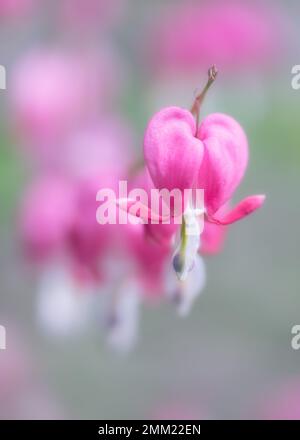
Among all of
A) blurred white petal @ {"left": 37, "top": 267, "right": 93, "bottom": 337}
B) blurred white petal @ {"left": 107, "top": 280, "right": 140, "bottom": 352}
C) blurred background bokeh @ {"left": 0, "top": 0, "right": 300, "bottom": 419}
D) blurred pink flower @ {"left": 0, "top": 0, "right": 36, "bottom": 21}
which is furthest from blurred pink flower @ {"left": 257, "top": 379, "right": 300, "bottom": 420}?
blurred pink flower @ {"left": 0, "top": 0, "right": 36, "bottom": 21}

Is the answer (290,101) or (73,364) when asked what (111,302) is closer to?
(290,101)

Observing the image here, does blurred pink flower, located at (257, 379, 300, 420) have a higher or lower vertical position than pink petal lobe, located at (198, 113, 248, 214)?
higher

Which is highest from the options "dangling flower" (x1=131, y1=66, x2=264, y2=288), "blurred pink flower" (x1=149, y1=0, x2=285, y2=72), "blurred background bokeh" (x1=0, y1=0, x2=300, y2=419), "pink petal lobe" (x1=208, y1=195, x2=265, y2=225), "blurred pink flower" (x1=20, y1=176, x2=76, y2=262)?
"blurred pink flower" (x1=149, y1=0, x2=285, y2=72)

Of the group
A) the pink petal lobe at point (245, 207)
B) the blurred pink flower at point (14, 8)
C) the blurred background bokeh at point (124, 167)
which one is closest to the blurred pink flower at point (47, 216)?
the blurred background bokeh at point (124, 167)

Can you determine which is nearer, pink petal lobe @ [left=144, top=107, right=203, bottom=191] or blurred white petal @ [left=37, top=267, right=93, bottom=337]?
pink petal lobe @ [left=144, top=107, right=203, bottom=191]

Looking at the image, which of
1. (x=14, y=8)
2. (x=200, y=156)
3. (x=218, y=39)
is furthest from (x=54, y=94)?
(x=200, y=156)

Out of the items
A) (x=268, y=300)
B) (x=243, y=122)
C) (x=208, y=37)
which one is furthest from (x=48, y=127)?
(x=268, y=300)

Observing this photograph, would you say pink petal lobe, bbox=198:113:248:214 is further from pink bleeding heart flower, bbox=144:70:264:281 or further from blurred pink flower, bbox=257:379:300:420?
blurred pink flower, bbox=257:379:300:420

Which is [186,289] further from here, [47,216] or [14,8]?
[14,8]
